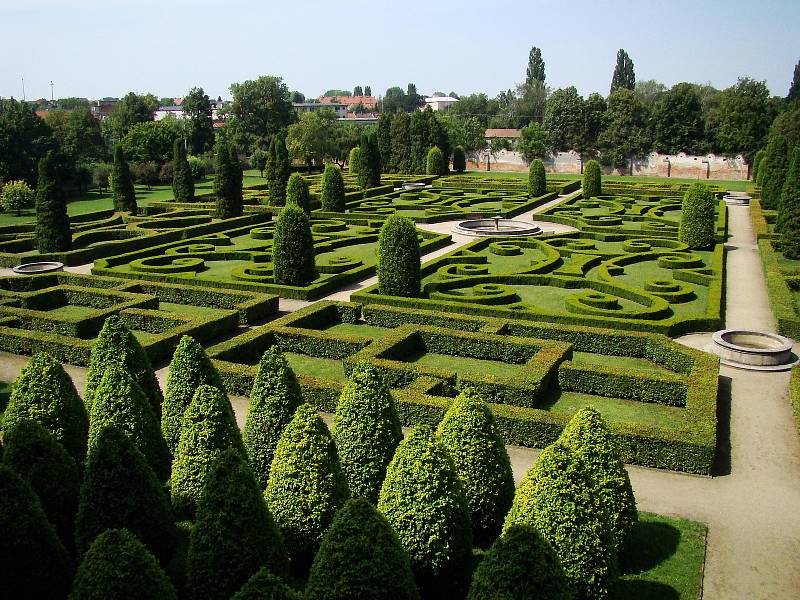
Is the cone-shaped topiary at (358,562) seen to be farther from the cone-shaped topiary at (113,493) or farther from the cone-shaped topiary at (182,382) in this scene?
the cone-shaped topiary at (182,382)

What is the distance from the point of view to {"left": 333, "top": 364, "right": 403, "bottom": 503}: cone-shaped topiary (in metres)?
9.40

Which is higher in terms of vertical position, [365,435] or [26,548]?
[365,435]

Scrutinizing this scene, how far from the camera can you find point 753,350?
16.2m

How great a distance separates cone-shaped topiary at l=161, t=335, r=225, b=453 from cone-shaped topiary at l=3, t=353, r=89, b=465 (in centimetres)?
125

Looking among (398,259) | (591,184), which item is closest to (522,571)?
(398,259)

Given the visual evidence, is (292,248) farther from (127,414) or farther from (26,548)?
(26,548)

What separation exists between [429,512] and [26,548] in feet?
14.1

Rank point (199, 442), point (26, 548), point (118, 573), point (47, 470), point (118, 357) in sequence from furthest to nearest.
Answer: point (118, 357) < point (199, 442) < point (47, 470) < point (26, 548) < point (118, 573)

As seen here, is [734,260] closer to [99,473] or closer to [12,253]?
[99,473]

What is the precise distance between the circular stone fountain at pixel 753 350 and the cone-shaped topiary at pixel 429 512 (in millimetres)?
10879

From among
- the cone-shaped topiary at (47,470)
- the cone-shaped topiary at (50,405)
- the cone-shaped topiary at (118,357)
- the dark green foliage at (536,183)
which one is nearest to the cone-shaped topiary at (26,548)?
the cone-shaped topiary at (47,470)

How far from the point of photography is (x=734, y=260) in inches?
1091

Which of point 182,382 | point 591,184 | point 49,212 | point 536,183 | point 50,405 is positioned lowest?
point 50,405

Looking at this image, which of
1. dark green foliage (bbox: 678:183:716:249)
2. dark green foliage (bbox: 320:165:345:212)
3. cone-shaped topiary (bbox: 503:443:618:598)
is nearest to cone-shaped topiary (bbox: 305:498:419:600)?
cone-shaped topiary (bbox: 503:443:618:598)
